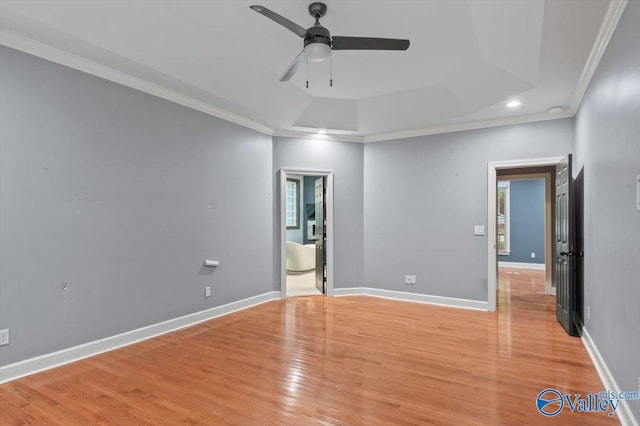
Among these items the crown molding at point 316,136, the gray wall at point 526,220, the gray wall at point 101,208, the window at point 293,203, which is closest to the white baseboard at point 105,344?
the gray wall at point 101,208

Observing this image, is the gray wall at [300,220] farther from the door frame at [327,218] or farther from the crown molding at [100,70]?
the crown molding at [100,70]

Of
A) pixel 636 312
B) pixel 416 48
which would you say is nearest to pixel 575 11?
pixel 416 48

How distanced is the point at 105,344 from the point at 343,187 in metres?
3.91

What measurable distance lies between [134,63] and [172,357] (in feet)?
9.21

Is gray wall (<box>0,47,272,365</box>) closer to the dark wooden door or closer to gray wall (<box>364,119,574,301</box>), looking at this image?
gray wall (<box>364,119,574,301</box>)

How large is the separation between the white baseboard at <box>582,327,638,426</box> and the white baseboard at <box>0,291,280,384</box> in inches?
158

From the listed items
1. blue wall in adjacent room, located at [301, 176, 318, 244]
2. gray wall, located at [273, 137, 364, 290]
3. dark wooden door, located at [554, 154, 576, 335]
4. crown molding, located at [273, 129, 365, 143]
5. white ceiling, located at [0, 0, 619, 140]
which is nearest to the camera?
white ceiling, located at [0, 0, 619, 140]

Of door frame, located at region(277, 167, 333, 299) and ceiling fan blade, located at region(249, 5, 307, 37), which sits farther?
door frame, located at region(277, 167, 333, 299)

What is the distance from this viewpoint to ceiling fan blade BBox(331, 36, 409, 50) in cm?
223

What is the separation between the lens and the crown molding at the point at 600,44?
7.35 feet

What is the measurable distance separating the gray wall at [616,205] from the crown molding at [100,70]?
13.3 feet

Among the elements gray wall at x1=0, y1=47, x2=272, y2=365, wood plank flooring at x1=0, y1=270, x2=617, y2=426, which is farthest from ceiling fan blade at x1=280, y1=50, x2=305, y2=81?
wood plank flooring at x1=0, y1=270, x2=617, y2=426

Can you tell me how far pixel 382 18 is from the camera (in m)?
2.61

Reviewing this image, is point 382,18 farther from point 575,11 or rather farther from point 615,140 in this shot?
point 615,140
